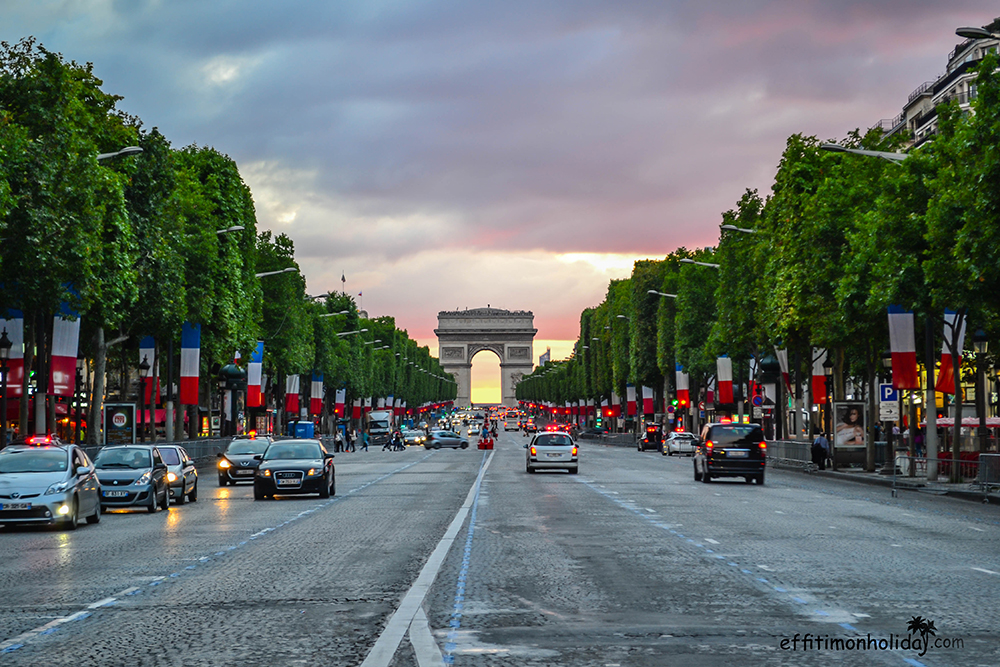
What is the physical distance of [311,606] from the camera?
39.3 feet

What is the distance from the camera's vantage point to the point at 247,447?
44.7 metres

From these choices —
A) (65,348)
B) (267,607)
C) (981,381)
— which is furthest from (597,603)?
(981,381)

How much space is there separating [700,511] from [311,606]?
15539 mm

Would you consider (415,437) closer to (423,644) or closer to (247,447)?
(247,447)

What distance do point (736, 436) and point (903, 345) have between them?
18.3ft

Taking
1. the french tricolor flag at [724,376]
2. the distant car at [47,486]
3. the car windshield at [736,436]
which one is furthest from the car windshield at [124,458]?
the french tricolor flag at [724,376]

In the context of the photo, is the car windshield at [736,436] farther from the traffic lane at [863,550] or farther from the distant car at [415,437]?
the distant car at [415,437]

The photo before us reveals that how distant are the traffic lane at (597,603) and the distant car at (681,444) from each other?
201ft

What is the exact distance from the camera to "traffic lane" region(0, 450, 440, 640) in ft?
42.2

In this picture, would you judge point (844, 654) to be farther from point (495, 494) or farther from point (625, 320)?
point (625, 320)

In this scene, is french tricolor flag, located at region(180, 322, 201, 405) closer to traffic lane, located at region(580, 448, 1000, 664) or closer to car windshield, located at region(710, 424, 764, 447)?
car windshield, located at region(710, 424, 764, 447)

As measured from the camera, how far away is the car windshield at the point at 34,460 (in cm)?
2439

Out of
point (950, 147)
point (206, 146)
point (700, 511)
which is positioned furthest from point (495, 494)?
point (206, 146)

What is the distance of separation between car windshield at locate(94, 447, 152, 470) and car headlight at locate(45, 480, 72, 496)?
5.84m
